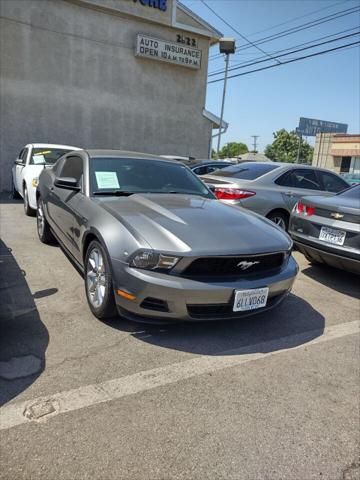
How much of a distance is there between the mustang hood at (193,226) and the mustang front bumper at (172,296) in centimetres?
24

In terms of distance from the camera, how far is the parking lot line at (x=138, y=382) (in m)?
2.31

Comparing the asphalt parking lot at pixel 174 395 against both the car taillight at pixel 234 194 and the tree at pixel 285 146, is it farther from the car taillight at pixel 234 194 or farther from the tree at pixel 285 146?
the tree at pixel 285 146

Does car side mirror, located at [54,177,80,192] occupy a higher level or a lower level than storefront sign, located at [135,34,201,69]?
lower

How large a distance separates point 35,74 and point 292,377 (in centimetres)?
1289

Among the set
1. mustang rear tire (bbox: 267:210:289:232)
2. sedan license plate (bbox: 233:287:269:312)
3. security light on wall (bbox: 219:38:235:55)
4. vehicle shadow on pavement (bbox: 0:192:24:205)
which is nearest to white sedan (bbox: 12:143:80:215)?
vehicle shadow on pavement (bbox: 0:192:24:205)

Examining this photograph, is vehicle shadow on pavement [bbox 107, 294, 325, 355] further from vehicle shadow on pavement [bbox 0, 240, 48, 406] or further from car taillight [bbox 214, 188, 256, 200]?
car taillight [bbox 214, 188, 256, 200]

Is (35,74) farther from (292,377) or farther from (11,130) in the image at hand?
(292,377)

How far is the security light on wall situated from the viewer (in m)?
15.9

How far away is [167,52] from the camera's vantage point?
14.8 metres

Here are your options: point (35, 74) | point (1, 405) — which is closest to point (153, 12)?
point (35, 74)

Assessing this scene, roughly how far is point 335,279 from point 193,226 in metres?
2.96

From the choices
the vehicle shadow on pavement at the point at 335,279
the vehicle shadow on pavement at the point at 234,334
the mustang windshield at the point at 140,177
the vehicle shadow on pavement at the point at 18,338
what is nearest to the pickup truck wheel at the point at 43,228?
the vehicle shadow on pavement at the point at 18,338

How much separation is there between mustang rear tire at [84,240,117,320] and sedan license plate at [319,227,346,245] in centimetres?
284

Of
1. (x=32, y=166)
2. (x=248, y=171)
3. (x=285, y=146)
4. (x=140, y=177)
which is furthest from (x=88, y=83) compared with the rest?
(x=285, y=146)
